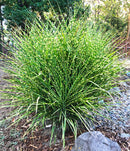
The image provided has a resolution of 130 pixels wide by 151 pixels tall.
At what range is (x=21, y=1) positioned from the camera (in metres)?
6.59

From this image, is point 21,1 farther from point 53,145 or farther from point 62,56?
point 53,145

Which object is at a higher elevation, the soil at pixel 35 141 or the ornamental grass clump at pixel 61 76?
the ornamental grass clump at pixel 61 76

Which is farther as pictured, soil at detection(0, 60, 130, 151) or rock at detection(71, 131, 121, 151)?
soil at detection(0, 60, 130, 151)

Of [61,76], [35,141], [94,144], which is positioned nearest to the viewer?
[94,144]

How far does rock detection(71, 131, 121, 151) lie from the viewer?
1266 millimetres

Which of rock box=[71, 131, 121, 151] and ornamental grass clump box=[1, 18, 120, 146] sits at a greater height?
ornamental grass clump box=[1, 18, 120, 146]

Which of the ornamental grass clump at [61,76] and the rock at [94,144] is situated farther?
the ornamental grass clump at [61,76]

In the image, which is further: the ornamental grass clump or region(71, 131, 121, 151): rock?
the ornamental grass clump

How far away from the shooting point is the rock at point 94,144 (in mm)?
1266

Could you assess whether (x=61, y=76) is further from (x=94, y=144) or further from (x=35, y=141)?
(x=35, y=141)

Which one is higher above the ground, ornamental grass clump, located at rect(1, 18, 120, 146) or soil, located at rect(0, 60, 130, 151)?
ornamental grass clump, located at rect(1, 18, 120, 146)

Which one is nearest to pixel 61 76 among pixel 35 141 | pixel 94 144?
pixel 94 144

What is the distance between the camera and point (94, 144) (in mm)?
1291

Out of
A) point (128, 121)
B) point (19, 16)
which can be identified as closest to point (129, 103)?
point (128, 121)
